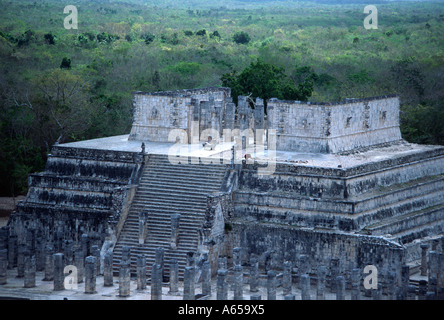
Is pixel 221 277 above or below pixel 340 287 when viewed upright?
above

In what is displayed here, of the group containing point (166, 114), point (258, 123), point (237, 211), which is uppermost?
point (166, 114)

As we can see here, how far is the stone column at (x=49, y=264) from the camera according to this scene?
3950cm

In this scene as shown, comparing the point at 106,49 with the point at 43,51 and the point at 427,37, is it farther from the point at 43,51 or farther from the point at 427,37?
the point at 427,37

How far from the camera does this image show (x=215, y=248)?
3988cm

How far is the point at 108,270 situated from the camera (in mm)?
38406

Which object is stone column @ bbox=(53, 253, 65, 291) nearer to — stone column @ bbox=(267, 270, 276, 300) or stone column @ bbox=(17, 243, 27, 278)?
stone column @ bbox=(17, 243, 27, 278)

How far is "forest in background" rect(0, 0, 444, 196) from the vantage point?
56.7 meters

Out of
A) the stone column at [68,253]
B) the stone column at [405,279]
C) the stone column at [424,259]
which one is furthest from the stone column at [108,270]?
the stone column at [424,259]

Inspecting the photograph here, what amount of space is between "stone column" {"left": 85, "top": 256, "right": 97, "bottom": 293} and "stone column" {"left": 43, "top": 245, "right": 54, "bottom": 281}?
9.08ft

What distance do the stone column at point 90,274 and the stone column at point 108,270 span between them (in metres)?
0.85

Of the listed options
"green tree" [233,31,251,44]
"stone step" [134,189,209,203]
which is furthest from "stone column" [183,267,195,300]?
"green tree" [233,31,251,44]

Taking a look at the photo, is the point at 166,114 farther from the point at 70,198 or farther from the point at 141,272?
the point at 141,272

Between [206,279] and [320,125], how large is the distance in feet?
Answer: 36.1

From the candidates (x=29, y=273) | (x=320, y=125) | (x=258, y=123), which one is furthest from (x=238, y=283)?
(x=258, y=123)
